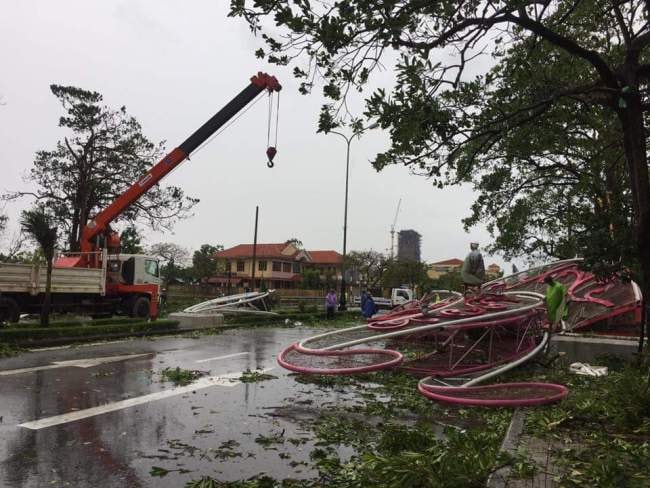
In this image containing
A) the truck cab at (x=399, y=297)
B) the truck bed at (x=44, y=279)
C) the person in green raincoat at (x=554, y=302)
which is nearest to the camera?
the person in green raincoat at (x=554, y=302)

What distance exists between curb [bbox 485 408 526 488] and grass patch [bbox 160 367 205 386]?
Answer: 5.10 meters

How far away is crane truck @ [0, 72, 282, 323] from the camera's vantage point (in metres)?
17.3

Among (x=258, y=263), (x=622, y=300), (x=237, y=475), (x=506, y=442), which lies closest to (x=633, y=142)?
(x=506, y=442)

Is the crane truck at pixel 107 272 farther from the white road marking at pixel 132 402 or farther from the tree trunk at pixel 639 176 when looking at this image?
the tree trunk at pixel 639 176

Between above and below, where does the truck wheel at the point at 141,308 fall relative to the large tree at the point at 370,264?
below

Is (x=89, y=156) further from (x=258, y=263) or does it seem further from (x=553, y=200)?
(x=258, y=263)

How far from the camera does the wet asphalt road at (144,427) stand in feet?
15.4

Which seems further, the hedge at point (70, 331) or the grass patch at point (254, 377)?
the hedge at point (70, 331)

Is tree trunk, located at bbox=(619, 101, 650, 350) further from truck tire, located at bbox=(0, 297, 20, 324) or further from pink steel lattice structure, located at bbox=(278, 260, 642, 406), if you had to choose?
truck tire, located at bbox=(0, 297, 20, 324)

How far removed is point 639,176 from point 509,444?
17.7 ft

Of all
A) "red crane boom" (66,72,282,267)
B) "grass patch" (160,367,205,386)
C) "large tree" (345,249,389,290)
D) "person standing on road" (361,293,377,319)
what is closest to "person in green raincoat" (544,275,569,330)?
"grass patch" (160,367,205,386)

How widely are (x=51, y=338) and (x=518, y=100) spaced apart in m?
12.2

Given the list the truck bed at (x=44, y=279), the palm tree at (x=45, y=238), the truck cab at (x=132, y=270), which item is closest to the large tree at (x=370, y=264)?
the truck cab at (x=132, y=270)

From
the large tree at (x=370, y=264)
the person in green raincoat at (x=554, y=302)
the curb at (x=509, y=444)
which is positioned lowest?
the curb at (x=509, y=444)
